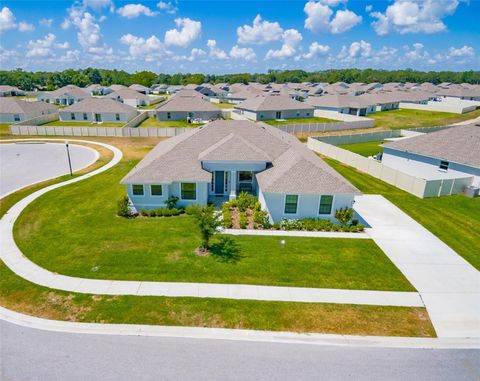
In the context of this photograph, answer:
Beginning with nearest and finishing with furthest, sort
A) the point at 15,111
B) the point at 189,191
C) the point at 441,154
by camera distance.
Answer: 1. the point at 189,191
2. the point at 441,154
3. the point at 15,111

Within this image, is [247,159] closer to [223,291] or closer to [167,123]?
[223,291]

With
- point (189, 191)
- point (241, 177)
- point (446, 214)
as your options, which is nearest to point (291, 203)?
point (241, 177)

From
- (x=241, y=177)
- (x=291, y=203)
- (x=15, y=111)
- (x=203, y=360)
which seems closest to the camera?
(x=203, y=360)

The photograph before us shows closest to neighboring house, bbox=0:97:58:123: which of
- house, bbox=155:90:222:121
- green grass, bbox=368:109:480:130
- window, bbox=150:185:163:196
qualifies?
house, bbox=155:90:222:121

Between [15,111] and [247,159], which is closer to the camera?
[247,159]

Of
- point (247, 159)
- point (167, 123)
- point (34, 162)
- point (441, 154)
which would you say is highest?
point (247, 159)

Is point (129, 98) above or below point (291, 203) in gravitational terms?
above

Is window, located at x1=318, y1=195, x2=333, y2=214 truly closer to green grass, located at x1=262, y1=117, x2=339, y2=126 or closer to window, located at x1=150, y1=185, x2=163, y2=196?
window, located at x1=150, y1=185, x2=163, y2=196

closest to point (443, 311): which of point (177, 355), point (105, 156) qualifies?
point (177, 355)
